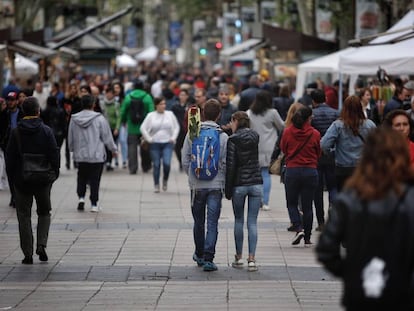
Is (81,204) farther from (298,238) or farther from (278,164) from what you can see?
(298,238)

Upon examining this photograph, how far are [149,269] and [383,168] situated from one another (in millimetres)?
6733

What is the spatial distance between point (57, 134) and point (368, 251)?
17.8 meters

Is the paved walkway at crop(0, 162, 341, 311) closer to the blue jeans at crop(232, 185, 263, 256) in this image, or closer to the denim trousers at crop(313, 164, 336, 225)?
the blue jeans at crop(232, 185, 263, 256)

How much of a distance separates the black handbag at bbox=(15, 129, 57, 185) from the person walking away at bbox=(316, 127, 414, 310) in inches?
271

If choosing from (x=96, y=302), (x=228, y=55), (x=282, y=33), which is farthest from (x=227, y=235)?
(x=228, y=55)

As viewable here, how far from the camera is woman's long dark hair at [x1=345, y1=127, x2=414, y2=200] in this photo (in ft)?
18.2

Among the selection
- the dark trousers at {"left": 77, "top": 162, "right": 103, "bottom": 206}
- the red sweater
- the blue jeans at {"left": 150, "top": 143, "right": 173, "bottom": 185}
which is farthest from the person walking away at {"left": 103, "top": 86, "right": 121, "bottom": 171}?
the red sweater

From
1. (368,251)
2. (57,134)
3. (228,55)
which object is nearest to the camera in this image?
(368,251)

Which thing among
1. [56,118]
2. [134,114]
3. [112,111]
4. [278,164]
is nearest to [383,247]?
[278,164]

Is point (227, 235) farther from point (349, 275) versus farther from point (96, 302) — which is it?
point (349, 275)

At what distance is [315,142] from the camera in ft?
44.4

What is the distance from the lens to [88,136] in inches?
659

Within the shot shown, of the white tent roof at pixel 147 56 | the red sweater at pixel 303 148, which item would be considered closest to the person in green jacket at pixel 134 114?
the red sweater at pixel 303 148

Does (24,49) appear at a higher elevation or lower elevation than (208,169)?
higher
